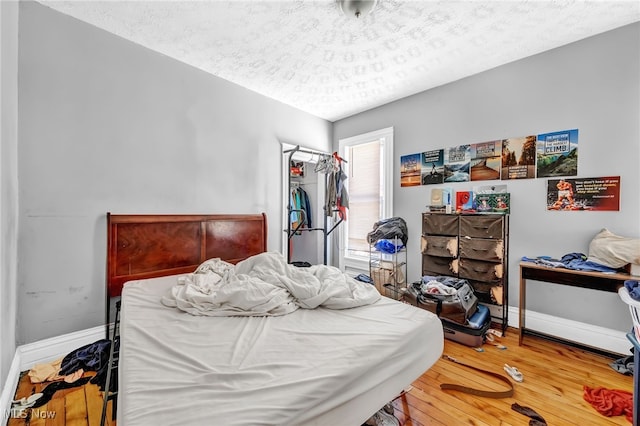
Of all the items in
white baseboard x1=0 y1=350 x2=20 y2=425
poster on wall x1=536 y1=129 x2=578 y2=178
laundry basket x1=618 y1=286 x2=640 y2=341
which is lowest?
white baseboard x1=0 y1=350 x2=20 y2=425

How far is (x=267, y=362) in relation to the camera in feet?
3.42

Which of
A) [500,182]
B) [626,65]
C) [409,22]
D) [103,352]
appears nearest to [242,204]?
[103,352]

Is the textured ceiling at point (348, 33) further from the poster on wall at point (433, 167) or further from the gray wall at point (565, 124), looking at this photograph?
the poster on wall at point (433, 167)

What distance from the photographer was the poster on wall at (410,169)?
3289mm

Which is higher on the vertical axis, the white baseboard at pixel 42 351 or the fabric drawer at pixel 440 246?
the fabric drawer at pixel 440 246

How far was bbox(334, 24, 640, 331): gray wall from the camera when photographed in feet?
6.86

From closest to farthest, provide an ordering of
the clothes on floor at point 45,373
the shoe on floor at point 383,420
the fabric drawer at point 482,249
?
1. the shoe on floor at point 383,420
2. the clothes on floor at point 45,373
3. the fabric drawer at point 482,249

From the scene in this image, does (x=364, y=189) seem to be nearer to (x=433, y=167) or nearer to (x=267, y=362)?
(x=433, y=167)

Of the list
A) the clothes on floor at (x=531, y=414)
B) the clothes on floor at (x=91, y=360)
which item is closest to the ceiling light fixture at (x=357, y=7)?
the clothes on floor at (x=531, y=414)

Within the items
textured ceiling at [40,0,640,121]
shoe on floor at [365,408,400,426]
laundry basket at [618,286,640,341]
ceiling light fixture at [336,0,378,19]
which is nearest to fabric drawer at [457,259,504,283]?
laundry basket at [618,286,640,341]

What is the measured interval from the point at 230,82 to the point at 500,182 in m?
3.07

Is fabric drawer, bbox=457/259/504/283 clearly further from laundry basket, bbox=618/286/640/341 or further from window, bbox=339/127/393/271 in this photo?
laundry basket, bbox=618/286/640/341

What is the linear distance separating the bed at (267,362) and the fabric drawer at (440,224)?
1.44 meters

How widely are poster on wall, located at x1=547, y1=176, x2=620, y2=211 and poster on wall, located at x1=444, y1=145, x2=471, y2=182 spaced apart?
0.72m
